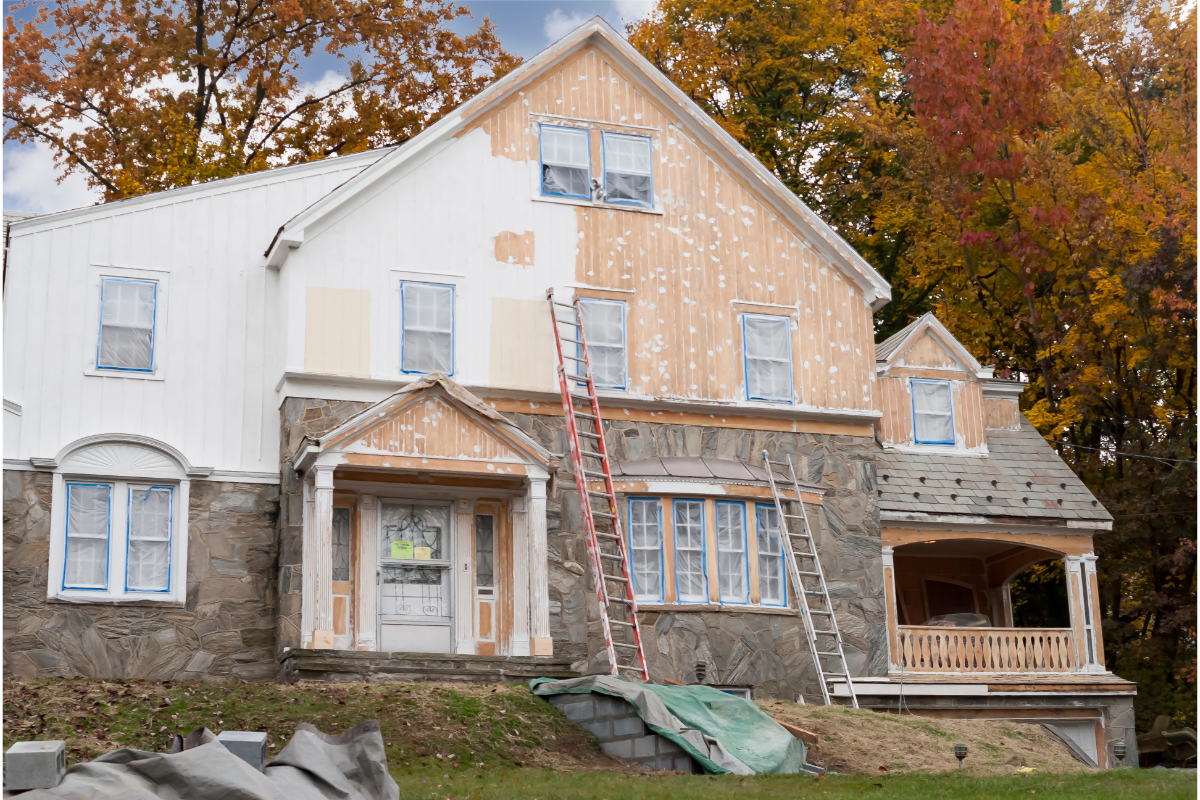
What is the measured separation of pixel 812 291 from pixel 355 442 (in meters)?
7.80

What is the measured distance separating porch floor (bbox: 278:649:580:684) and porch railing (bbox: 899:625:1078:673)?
6.01m

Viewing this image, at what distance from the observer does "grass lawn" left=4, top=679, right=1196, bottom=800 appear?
12125mm

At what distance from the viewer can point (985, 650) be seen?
21.5 meters

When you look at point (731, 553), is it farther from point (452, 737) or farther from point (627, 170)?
point (452, 737)

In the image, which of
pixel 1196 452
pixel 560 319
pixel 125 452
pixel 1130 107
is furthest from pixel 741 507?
pixel 1130 107

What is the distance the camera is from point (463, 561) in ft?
63.9

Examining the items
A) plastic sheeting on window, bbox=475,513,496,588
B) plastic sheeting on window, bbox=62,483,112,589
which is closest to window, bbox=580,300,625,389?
plastic sheeting on window, bbox=475,513,496,588

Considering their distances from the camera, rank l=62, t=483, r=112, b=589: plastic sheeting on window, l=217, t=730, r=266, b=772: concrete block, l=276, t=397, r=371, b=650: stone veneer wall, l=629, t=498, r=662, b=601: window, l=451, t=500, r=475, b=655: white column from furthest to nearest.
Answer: l=629, t=498, r=662, b=601: window, l=451, t=500, r=475, b=655: white column, l=276, t=397, r=371, b=650: stone veneer wall, l=62, t=483, r=112, b=589: plastic sheeting on window, l=217, t=730, r=266, b=772: concrete block

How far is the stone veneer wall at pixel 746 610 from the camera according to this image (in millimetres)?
19422

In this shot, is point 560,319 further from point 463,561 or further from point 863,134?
point 863,134

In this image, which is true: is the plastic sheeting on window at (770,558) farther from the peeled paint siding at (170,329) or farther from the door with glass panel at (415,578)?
the peeled paint siding at (170,329)

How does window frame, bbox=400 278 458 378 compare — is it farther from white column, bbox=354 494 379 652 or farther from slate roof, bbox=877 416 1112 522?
slate roof, bbox=877 416 1112 522

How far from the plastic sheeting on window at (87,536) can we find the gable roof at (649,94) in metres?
3.96

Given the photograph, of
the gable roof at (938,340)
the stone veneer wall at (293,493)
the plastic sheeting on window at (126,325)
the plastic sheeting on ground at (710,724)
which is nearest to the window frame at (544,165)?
the stone veneer wall at (293,493)
